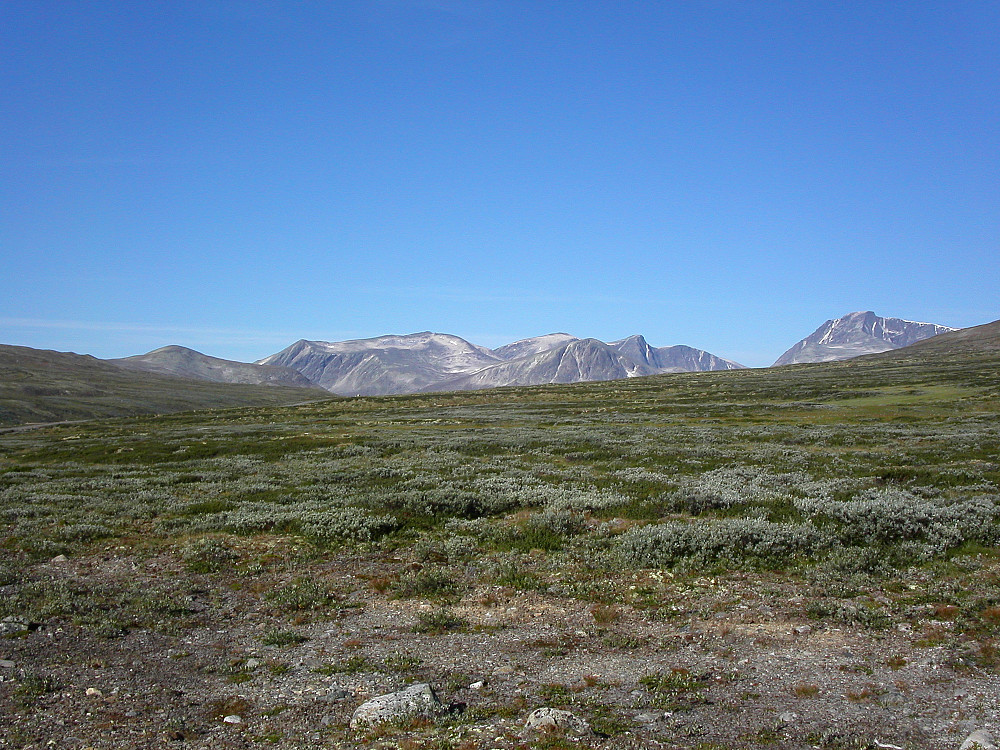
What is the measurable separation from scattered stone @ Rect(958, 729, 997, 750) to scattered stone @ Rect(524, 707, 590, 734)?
4.98m

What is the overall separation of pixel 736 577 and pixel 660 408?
70947mm

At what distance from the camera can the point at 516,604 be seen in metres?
14.8

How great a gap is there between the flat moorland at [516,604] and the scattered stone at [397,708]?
0.83ft

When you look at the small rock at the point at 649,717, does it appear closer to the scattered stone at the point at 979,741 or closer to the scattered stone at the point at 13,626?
the scattered stone at the point at 979,741

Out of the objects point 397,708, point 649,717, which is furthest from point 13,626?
point 649,717

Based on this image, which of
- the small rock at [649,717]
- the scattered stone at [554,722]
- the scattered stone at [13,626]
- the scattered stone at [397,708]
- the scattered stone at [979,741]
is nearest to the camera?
the scattered stone at [979,741]

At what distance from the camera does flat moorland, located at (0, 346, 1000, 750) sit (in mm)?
9430

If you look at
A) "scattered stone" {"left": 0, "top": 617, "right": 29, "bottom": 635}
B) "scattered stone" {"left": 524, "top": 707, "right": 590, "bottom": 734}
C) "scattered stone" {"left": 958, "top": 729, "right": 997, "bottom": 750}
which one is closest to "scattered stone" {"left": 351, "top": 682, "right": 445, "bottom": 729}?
"scattered stone" {"left": 524, "top": 707, "right": 590, "bottom": 734}

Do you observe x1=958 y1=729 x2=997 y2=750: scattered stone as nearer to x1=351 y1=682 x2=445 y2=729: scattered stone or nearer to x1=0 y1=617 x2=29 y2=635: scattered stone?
x1=351 y1=682 x2=445 y2=729: scattered stone

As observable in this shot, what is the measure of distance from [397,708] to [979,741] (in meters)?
8.10

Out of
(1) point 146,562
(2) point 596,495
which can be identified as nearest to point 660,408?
(2) point 596,495

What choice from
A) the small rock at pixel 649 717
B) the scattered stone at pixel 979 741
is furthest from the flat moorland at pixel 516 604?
the scattered stone at pixel 979 741

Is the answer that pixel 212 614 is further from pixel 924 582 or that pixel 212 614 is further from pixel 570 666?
pixel 924 582

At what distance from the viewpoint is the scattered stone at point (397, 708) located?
9398mm
